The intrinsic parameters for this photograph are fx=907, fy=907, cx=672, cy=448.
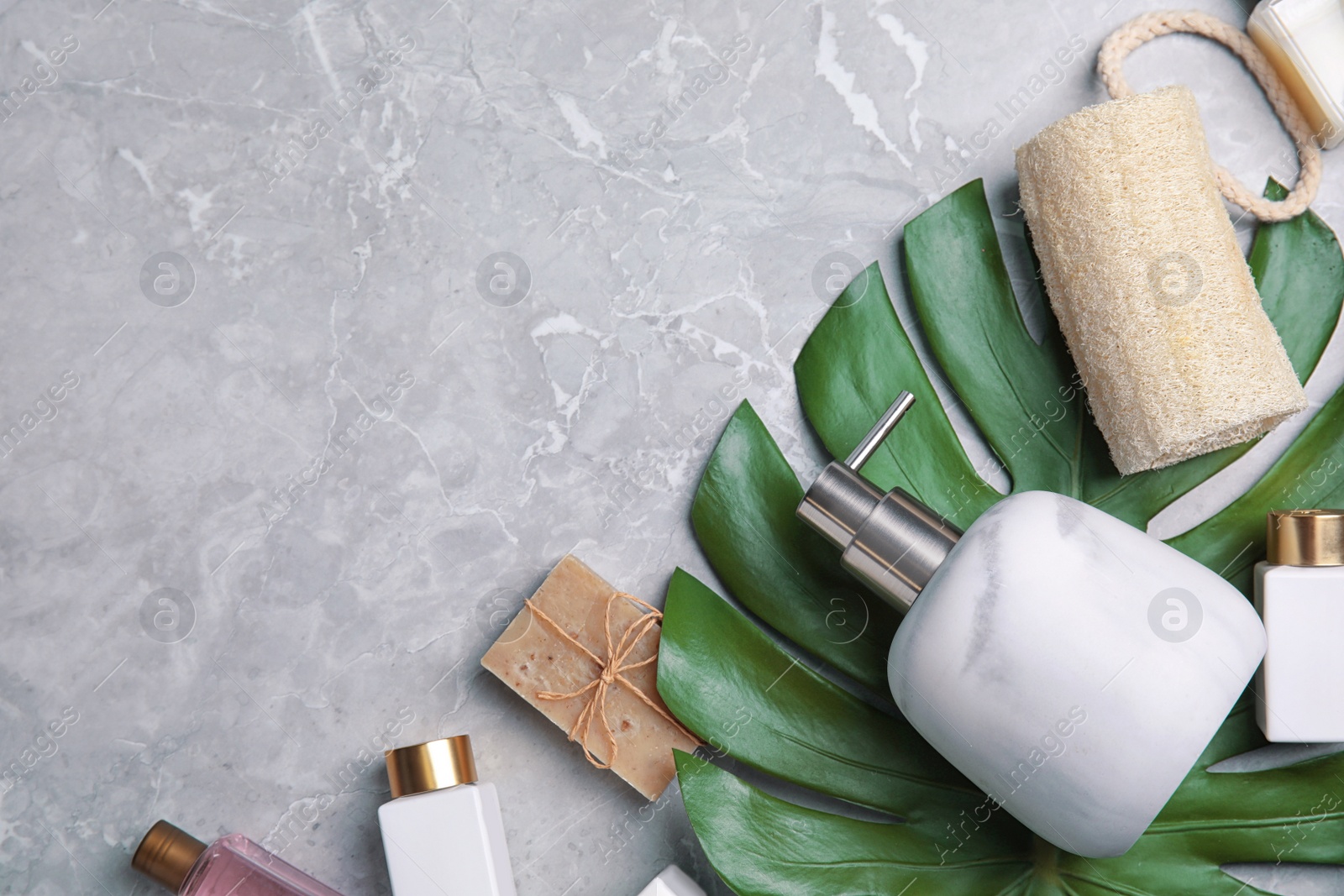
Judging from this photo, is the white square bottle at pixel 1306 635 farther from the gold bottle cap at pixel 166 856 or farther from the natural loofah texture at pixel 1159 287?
the gold bottle cap at pixel 166 856

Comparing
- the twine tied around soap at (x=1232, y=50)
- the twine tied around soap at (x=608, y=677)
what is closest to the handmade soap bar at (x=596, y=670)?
the twine tied around soap at (x=608, y=677)

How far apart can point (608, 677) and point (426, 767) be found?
0.43ft

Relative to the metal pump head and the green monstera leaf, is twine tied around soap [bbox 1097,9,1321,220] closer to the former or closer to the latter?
the green monstera leaf

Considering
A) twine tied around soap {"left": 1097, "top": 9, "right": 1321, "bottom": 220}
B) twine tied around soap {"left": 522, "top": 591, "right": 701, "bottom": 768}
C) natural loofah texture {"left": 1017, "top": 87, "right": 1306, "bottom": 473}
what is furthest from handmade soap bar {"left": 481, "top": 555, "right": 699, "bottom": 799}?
twine tied around soap {"left": 1097, "top": 9, "right": 1321, "bottom": 220}

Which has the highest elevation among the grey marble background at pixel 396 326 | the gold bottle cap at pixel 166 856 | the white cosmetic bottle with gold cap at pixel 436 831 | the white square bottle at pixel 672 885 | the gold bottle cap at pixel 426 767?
the grey marble background at pixel 396 326

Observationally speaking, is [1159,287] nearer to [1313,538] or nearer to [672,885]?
[1313,538]

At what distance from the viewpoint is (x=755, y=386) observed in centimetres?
67

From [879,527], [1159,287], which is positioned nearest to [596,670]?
[879,527]

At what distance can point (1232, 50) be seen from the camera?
0.67 metres

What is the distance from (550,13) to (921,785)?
615 millimetres

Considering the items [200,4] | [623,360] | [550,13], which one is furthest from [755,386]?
[200,4]

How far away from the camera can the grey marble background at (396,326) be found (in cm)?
65

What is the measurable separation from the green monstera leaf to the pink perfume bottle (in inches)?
11.0

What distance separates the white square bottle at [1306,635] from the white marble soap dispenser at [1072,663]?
84mm
